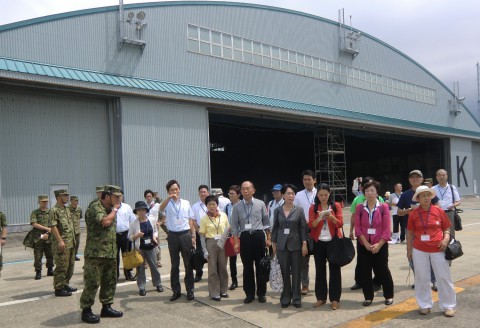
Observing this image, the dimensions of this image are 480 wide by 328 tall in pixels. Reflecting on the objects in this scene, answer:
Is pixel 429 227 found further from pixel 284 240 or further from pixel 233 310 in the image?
pixel 233 310

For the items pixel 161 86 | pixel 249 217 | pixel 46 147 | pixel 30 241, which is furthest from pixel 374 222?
pixel 161 86

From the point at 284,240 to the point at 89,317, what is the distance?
2.81 m

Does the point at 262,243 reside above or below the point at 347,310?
above

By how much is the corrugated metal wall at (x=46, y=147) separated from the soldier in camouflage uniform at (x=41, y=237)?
26.0 feet

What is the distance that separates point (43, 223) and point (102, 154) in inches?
365

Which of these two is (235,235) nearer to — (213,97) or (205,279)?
(205,279)

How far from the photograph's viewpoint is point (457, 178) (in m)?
35.8

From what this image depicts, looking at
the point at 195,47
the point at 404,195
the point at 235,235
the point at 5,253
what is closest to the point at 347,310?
the point at 235,235

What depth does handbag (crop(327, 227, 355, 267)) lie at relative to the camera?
564cm

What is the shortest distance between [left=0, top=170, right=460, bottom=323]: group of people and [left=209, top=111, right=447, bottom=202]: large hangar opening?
28382mm

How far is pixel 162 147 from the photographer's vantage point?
18.8 m

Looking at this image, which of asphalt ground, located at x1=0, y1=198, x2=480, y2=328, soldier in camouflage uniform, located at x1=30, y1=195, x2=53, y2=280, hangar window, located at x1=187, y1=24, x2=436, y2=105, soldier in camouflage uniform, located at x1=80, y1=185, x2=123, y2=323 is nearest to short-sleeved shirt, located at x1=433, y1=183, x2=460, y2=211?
asphalt ground, located at x1=0, y1=198, x2=480, y2=328

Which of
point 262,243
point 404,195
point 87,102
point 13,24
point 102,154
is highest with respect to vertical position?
point 13,24


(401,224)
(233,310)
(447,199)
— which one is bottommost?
(233,310)
